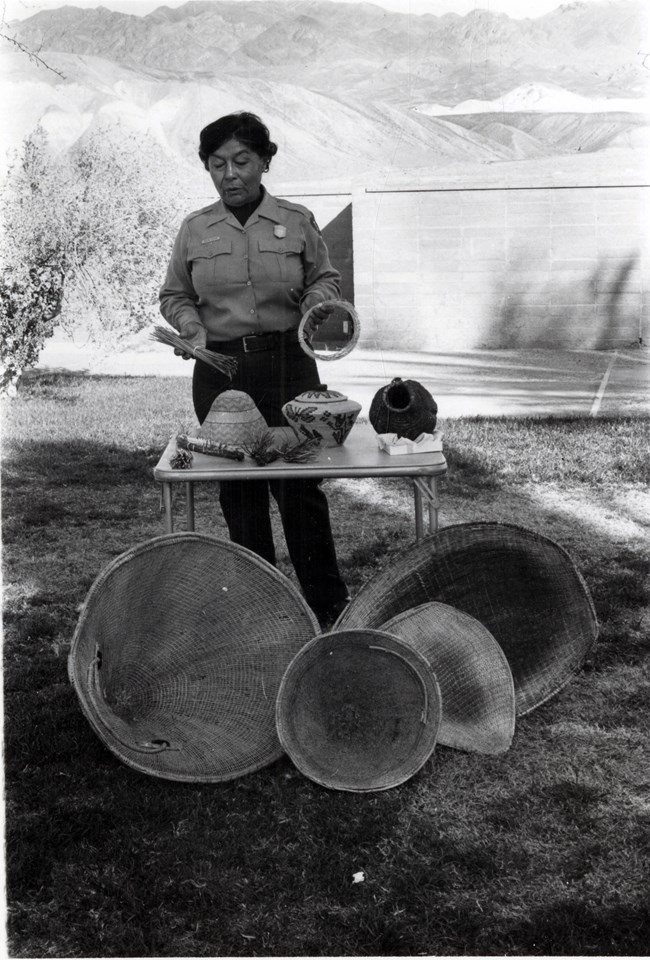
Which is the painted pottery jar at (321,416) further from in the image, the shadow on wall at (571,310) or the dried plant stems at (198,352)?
the shadow on wall at (571,310)

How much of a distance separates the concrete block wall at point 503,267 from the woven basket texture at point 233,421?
633 cm

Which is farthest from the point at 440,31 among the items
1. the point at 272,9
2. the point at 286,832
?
the point at 286,832

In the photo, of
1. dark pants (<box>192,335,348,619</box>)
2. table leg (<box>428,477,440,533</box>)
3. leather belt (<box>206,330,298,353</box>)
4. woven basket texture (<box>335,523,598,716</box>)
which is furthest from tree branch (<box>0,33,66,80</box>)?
woven basket texture (<box>335,523,598,716</box>)

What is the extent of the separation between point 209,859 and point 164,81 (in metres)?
6.82

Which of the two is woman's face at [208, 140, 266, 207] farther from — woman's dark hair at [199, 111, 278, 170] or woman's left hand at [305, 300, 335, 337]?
woman's left hand at [305, 300, 335, 337]

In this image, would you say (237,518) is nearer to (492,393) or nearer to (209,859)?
(209,859)

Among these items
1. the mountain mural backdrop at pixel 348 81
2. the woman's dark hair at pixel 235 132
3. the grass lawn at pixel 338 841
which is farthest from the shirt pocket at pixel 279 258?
the mountain mural backdrop at pixel 348 81

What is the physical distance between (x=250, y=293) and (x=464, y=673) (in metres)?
1.45

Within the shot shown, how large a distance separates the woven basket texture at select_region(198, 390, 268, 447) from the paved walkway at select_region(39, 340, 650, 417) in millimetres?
4930

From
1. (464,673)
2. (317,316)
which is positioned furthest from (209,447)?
(464,673)

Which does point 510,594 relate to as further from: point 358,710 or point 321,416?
point 321,416

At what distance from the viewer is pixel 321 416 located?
11.0ft

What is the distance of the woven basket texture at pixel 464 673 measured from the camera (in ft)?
10.6

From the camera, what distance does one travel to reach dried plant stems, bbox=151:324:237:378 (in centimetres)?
340
